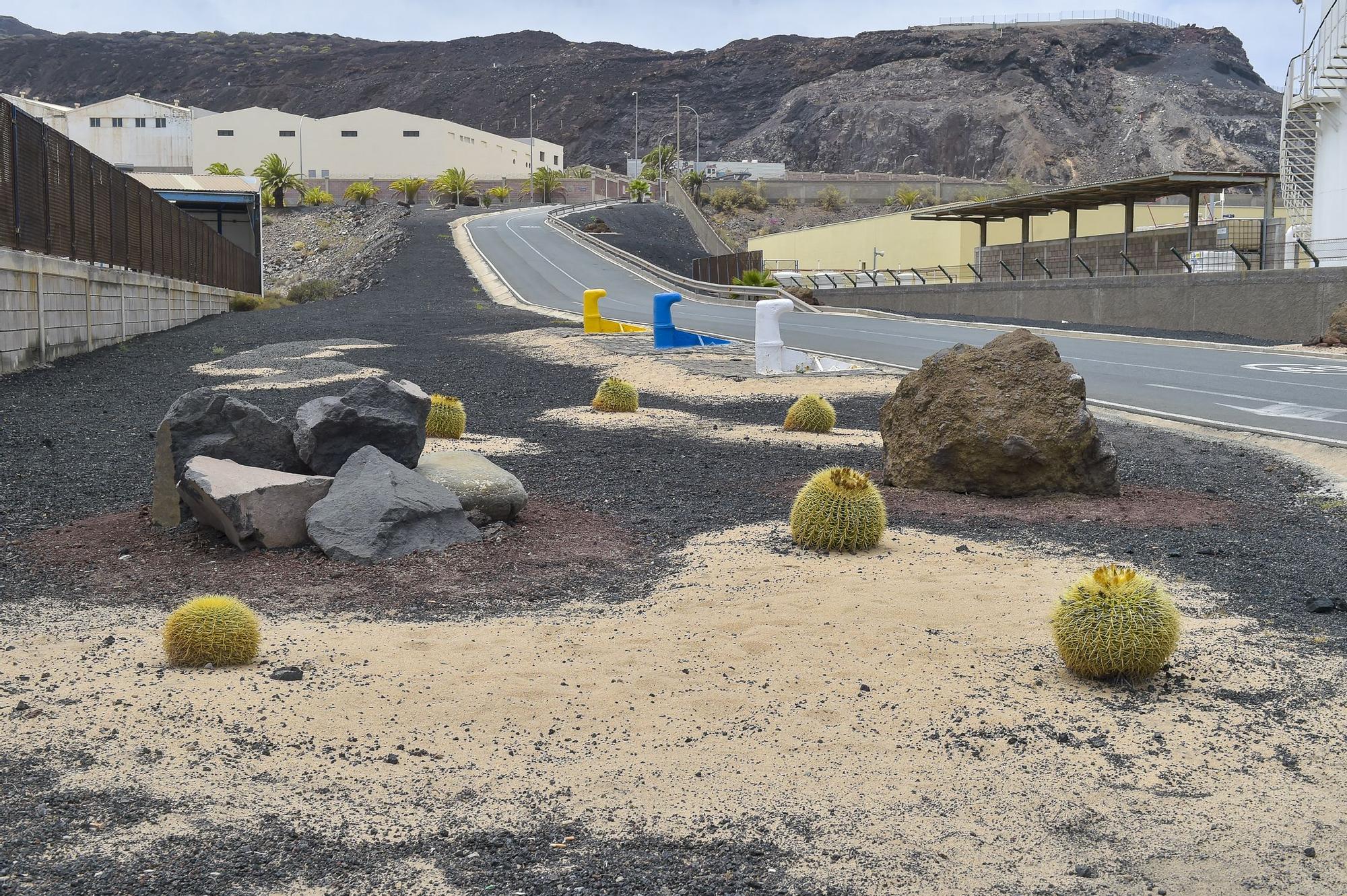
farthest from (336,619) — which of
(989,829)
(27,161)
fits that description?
(27,161)

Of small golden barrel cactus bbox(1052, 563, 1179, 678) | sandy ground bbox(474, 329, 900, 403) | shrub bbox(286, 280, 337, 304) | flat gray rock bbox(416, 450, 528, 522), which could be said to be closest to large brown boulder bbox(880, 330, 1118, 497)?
flat gray rock bbox(416, 450, 528, 522)

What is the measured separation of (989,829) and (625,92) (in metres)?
186

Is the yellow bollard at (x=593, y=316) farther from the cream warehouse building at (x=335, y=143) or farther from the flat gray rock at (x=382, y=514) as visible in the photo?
the cream warehouse building at (x=335, y=143)

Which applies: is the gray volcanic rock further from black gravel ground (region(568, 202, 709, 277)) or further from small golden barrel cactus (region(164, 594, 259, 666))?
black gravel ground (region(568, 202, 709, 277))

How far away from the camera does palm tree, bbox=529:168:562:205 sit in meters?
113

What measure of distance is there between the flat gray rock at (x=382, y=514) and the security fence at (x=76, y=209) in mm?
12501

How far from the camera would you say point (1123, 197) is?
1608 inches

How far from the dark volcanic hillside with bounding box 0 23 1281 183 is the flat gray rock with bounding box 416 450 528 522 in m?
133

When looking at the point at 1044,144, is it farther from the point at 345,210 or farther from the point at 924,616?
the point at 924,616

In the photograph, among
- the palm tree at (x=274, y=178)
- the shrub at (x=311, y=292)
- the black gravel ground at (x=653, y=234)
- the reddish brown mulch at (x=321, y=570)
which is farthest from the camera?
the palm tree at (x=274, y=178)

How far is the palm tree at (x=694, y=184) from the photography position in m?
101

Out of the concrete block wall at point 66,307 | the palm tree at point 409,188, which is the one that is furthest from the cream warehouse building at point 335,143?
the concrete block wall at point 66,307

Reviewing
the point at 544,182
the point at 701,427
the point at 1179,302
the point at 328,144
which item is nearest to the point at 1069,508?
the point at 701,427

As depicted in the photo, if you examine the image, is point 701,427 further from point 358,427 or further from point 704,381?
point 358,427
